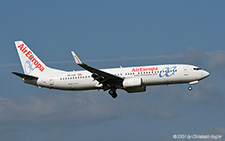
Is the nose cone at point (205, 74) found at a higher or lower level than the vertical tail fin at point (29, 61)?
lower

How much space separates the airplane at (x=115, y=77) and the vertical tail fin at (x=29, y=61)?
0.14 meters

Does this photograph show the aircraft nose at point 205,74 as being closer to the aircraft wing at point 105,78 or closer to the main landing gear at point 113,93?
the aircraft wing at point 105,78

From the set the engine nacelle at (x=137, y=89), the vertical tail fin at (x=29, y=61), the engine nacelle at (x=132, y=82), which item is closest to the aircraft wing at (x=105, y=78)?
the engine nacelle at (x=132, y=82)

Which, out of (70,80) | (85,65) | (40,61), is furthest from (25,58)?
(85,65)

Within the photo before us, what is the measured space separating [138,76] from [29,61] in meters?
16.3

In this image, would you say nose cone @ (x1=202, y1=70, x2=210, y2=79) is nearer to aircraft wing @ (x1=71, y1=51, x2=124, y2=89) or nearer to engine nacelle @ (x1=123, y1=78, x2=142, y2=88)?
engine nacelle @ (x1=123, y1=78, x2=142, y2=88)

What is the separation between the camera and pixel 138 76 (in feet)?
194

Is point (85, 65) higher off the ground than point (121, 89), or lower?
higher

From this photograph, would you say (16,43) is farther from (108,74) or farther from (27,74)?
(108,74)

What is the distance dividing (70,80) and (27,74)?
727 cm

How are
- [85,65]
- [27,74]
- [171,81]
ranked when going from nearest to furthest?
[85,65] → [171,81] → [27,74]

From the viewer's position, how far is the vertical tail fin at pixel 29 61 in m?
64.1

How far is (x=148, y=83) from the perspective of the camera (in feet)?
194

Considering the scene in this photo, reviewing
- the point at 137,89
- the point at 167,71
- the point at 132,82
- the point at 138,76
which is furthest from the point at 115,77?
the point at 167,71
